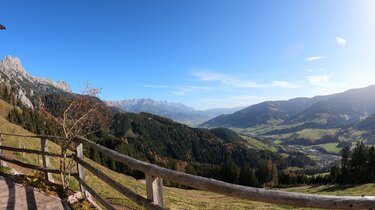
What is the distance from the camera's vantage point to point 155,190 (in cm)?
557

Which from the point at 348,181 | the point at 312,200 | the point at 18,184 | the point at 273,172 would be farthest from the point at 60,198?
the point at 273,172

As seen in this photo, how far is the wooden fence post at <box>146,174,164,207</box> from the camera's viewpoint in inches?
216

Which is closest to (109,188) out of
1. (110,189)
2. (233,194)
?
(110,189)

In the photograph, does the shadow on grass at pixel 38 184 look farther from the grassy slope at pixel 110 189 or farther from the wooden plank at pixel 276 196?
the wooden plank at pixel 276 196

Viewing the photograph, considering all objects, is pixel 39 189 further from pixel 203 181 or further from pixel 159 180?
pixel 203 181

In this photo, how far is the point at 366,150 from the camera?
3708 inches

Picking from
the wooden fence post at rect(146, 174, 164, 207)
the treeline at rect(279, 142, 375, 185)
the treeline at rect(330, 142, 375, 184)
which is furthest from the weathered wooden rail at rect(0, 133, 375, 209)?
the treeline at rect(330, 142, 375, 184)

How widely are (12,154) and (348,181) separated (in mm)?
100101

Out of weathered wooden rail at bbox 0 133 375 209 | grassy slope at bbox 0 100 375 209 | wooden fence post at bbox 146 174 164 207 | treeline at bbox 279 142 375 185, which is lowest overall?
treeline at bbox 279 142 375 185

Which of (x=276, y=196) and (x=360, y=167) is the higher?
(x=276, y=196)

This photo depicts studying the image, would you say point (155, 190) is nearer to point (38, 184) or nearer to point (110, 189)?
point (38, 184)

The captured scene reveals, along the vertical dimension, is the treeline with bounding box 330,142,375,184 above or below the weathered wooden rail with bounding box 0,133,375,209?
below

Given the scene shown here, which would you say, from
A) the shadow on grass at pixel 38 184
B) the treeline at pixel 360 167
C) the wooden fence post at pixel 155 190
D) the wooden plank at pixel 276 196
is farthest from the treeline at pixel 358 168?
the wooden plank at pixel 276 196

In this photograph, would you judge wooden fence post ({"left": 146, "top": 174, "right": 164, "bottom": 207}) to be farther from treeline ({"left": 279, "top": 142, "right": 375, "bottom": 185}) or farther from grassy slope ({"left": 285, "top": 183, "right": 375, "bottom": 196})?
treeline ({"left": 279, "top": 142, "right": 375, "bottom": 185})
